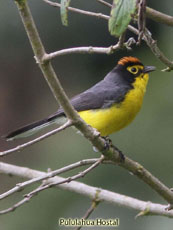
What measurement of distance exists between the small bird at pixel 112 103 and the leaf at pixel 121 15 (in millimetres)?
2269

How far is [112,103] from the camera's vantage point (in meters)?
4.79

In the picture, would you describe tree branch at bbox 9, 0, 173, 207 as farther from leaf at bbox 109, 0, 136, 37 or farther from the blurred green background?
the blurred green background

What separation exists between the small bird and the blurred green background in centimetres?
128

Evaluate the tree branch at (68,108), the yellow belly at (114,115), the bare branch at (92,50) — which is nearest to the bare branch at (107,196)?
the tree branch at (68,108)

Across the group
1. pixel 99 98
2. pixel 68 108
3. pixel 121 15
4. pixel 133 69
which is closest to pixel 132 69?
pixel 133 69

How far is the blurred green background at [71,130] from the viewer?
249 inches

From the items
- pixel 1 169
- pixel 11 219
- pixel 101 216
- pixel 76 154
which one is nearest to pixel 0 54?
pixel 76 154

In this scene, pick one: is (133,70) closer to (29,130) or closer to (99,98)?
(99,98)

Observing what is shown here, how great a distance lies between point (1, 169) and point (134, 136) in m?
3.26

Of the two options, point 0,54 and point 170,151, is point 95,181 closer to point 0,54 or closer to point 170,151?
point 170,151

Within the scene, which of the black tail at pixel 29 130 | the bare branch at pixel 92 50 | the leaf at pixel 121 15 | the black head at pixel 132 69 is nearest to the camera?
the leaf at pixel 121 15

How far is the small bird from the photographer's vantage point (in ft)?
15.4

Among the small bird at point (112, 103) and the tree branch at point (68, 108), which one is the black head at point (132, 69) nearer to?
the small bird at point (112, 103)

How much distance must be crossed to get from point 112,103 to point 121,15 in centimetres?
262
